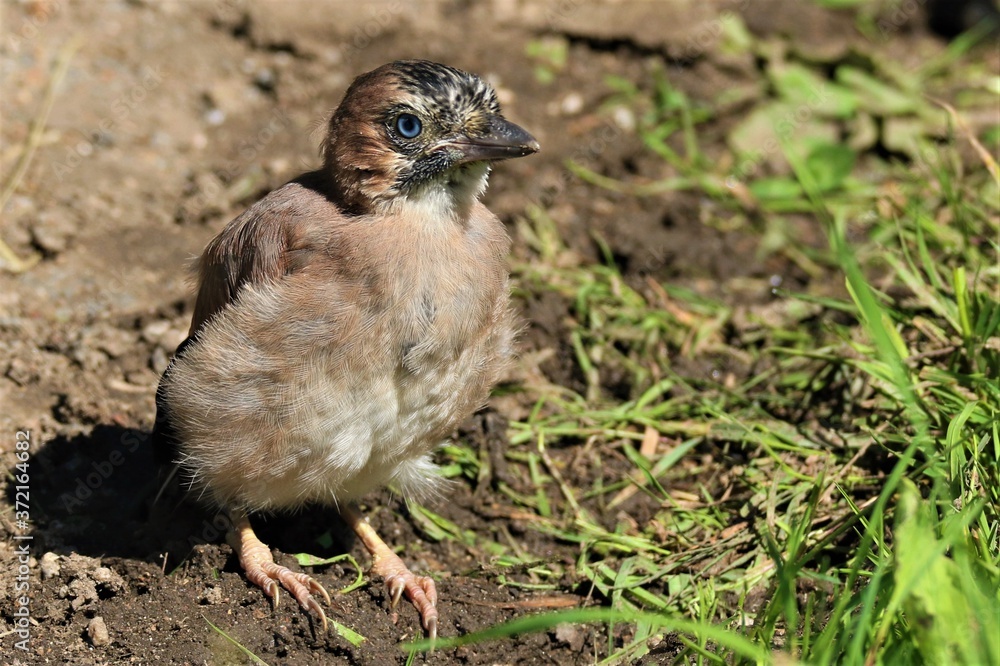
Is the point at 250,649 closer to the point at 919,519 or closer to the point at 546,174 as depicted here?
the point at 919,519

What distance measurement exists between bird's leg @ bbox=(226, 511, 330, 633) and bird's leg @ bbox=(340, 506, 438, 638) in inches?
13.4

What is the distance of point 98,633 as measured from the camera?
4352mm

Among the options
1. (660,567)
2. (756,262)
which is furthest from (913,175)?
(660,567)

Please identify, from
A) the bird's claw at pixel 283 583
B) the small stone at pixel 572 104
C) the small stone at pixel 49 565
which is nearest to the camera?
the bird's claw at pixel 283 583

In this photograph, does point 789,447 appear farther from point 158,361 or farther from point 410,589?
point 158,361

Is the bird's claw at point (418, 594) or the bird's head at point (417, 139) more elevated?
the bird's head at point (417, 139)

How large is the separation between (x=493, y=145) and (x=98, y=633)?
2623mm

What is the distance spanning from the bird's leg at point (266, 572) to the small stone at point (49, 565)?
75 centimetres

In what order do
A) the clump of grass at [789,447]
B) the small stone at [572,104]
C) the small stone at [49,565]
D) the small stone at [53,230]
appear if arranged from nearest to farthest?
the clump of grass at [789,447] < the small stone at [49,565] < the small stone at [53,230] < the small stone at [572,104]

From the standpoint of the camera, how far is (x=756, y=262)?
23.2ft

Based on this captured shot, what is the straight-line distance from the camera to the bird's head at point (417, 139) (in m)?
4.45

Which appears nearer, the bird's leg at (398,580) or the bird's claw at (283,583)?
the bird's claw at (283,583)

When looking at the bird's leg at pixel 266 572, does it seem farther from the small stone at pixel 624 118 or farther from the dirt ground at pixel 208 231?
the small stone at pixel 624 118

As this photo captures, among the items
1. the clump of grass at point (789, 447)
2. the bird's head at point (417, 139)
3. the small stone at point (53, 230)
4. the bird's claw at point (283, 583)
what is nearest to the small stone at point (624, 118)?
the clump of grass at point (789, 447)
